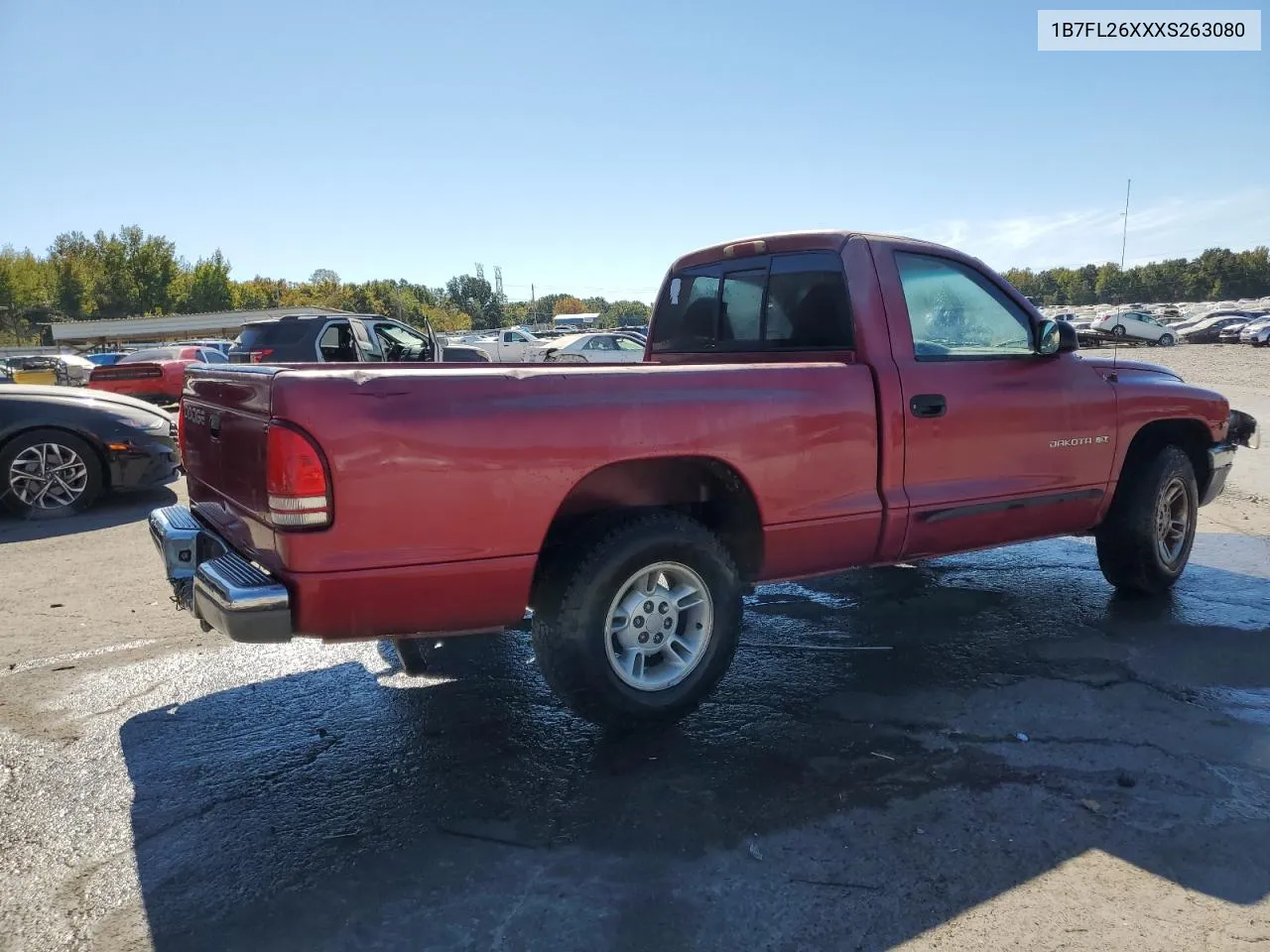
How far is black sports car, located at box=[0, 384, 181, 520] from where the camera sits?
7.59 metres

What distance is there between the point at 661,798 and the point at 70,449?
7071mm

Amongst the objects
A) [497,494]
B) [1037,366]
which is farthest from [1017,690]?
[497,494]

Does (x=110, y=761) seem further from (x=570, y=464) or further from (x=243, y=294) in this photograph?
(x=243, y=294)

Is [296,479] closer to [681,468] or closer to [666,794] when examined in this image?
[681,468]

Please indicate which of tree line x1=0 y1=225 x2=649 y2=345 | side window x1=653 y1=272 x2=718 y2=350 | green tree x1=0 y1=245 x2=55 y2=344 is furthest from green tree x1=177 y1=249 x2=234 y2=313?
side window x1=653 y1=272 x2=718 y2=350

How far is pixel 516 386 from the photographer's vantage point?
9.84 feet

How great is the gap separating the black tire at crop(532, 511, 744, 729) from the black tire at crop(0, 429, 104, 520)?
6.39m

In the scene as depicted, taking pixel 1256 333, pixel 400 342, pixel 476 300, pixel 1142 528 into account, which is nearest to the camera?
pixel 1142 528

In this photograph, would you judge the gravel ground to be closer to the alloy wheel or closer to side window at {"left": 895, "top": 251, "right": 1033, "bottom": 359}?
side window at {"left": 895, "top": 251, "right": 1033, "bottom": 359}

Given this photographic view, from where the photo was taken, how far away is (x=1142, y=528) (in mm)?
4980

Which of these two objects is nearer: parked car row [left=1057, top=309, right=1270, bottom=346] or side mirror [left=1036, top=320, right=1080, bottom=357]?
side mirror [left=1036, top=320, right=1080, bottom=357]

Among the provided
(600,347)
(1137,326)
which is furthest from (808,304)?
(1137,326)

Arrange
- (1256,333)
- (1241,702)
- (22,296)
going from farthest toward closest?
(22,296), (1256,333), (1241,702)

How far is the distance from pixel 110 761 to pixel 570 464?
82.8 inches
